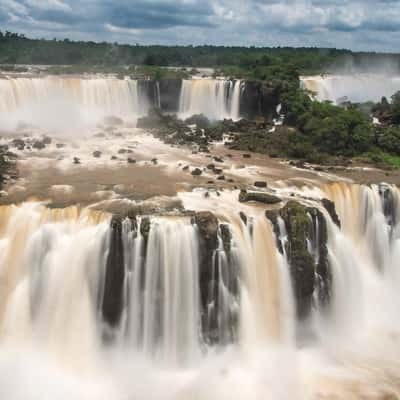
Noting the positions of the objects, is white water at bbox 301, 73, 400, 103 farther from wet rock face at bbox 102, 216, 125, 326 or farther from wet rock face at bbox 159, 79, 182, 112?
wet rock face at bbox 102, 216, 125, 326

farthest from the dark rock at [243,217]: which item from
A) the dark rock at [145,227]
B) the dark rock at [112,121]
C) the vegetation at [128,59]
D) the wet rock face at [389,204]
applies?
the vegetation at [128,59]

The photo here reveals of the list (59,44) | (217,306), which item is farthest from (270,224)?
(59,44)

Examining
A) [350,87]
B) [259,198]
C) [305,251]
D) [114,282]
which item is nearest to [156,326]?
[114,282]

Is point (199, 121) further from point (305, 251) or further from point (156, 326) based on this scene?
point (156, 326)

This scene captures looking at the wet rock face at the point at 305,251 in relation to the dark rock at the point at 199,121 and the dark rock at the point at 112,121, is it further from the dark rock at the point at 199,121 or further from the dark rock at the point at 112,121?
the dark rock at the point at 112,121

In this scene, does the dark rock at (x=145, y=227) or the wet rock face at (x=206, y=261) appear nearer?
the dark rock at (x=145, y=227)

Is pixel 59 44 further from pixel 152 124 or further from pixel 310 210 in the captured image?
pixel 310 210

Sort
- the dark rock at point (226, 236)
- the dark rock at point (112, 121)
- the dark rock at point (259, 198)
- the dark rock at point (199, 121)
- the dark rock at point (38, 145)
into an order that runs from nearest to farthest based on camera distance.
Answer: the dark rock at point (226, 236) → the dark rock at point (259, 198) → the dark rock at point (38, 145) → the dark rock at point (112, 121) → the dark rock at point (199, 121)
